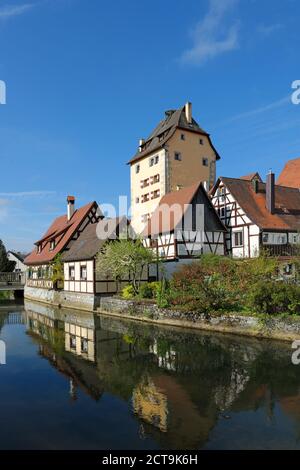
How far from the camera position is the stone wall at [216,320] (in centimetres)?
1502

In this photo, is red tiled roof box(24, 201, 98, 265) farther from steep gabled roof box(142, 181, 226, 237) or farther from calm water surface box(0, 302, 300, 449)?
calm water surface box(0, 302, 300, 449)

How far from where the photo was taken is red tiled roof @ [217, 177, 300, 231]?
31.5 meters

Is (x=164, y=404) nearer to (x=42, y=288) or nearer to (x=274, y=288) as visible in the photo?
(x=274, y=288)

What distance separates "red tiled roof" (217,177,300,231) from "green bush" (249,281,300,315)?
1500 centimetres

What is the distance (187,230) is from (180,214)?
1.37m

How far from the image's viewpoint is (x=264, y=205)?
110 feet

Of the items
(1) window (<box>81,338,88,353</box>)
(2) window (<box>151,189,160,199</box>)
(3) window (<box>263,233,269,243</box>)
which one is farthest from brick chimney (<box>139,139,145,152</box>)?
(1) window (<box>81,338,88,353</box>)

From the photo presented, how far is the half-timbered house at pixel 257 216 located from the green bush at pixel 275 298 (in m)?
13.1

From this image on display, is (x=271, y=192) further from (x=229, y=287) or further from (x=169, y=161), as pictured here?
(x=229, y=287)

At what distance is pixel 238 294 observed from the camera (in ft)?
→ 60.6

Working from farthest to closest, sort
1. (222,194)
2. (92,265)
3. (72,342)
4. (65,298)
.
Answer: (222,194)
(65,298)
(92,265)
(72,342)

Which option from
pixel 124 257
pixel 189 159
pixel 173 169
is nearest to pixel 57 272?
pixel 124 257

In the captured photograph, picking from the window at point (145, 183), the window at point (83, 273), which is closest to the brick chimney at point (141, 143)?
the window at point (145, 183)
